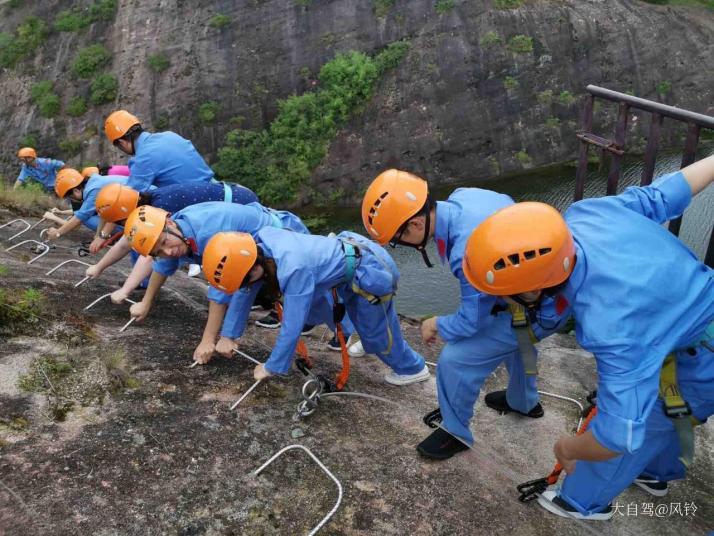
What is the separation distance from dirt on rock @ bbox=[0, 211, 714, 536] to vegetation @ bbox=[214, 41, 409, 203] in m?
13.2

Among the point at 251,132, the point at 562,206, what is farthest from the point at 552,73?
the point at 251,132

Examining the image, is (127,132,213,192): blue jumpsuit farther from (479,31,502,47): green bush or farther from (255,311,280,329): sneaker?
(479,31,502,47): green bush

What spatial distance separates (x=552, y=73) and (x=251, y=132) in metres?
9.70

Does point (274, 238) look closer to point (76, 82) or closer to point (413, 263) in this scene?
point (413, 263)

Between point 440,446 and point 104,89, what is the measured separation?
1875 cm

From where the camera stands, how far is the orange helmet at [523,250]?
3203mm

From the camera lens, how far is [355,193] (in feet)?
62.6

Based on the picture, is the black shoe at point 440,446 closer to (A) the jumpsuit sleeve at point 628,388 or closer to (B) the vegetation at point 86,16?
(A) the jumpsuit sleeve at point 628,388

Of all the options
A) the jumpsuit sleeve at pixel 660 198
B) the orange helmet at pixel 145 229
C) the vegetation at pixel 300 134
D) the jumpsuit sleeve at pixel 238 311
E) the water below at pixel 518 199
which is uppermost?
the jumpsuit sleeve at pixel 660 198

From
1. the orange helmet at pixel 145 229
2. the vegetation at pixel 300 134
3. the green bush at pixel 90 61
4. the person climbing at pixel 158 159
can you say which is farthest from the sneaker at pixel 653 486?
the green bush at pixel 90 61

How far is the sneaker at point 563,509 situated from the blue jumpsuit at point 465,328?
70 cm

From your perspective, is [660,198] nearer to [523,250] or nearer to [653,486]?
[523,250]

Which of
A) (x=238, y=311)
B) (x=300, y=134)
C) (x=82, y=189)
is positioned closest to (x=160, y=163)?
(x=82, y=189)

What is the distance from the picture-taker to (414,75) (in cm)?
1922
